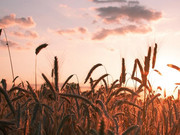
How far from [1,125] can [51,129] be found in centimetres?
124

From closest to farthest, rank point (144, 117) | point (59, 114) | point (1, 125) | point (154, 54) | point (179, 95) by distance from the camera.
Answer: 1. point (1, 125)
2. point (59, 114)
3. point (144, 117)
4. point (154, 54)
5. point (179, 95)

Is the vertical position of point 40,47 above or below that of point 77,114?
above

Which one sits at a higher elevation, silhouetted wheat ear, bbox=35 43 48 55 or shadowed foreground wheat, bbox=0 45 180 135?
silhouetted wheat ear, bbox=35 43 48 55

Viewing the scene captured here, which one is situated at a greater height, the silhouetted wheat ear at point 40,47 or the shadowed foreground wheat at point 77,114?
the silhouetted wheat ear at point 40,47

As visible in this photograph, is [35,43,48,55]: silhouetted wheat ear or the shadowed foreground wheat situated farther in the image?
[35,43,48,55]: silhouetted wheat ear

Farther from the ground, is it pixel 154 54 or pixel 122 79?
pixel 154 54

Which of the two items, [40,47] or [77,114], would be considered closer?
[77,114]

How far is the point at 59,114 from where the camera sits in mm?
3693

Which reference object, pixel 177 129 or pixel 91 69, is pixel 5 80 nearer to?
pixel 91 69

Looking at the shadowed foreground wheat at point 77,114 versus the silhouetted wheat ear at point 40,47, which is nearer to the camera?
the shadowed foreground wheat at point 77,114

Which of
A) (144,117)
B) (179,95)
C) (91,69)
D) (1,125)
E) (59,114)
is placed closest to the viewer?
(1,125)

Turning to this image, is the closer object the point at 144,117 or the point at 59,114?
the point at 59,114

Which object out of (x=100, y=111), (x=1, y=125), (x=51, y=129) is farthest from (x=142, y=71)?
(x=1, y=125)

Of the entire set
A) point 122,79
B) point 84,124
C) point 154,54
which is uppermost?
point 154,54
